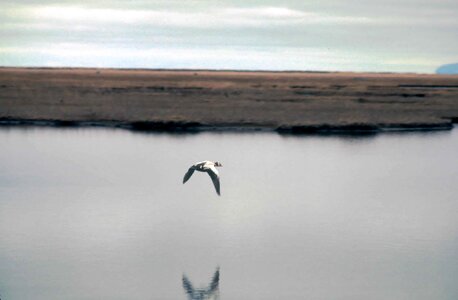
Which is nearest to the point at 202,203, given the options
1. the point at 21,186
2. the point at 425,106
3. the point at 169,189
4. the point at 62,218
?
the point at 169,189

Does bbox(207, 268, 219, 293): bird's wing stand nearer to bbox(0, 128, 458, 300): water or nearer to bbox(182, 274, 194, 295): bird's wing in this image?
bbox(0, 128, 458, 300): water

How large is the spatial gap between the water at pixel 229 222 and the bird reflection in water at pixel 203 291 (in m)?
0.02

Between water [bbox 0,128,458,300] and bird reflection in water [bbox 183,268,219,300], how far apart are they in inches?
0.7

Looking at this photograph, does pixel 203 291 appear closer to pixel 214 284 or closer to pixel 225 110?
pixel 214 284

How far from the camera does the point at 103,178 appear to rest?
2362cm

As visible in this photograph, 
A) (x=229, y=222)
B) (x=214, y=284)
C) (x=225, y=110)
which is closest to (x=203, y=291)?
(x=214, y=284)

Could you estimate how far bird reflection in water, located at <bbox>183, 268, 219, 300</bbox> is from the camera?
532 inches

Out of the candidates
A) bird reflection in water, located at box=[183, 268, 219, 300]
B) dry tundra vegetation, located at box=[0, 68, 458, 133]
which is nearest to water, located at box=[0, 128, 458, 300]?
bird reflection in water, located at box=[183, 268, 219, 300]

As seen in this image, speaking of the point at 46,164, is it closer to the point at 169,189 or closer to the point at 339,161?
the point at 169,189

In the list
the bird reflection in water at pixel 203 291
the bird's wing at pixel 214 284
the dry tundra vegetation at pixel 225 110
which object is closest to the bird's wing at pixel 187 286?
the bird reflection in water at pixel 203 291

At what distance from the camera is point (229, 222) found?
18125 millimetres

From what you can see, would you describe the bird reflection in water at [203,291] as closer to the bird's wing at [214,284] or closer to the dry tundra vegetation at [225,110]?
the bird's wing at [214,284]

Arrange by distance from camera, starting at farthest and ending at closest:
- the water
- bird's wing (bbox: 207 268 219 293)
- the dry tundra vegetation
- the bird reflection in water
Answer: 1. the dry tundra vegetation
2. the water
3. bird's wing (bbox: 207 268 219 293)
4. the bird reflection in water

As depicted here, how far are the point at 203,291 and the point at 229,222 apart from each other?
4.42m
